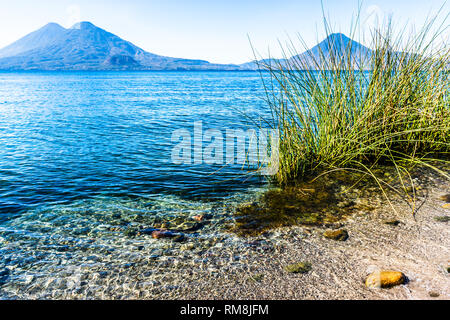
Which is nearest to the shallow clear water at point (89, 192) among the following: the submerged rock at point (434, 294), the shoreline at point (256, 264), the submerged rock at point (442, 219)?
the shoreline at point (256, 264)

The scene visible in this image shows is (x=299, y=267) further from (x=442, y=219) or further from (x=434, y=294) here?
(x=442, y=219)

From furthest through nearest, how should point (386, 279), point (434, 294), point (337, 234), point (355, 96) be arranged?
point (355, 96) → point (337, 234) → point (386, 279) → point (434, 294)

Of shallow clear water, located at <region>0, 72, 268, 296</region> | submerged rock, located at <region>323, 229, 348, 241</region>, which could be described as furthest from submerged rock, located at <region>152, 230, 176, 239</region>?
submerged rock, located at <region>323, 229, 348, 241</region>

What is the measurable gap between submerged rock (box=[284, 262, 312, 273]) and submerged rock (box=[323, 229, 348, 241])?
0.68m

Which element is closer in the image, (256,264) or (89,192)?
(256,264)

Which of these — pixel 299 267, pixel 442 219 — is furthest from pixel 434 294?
pixel 442 219

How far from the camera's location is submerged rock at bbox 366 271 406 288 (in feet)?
8.31

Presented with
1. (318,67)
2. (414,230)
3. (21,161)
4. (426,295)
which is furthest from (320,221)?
(21,161)

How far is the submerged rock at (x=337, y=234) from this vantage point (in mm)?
3467

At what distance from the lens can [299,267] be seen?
2930 mm

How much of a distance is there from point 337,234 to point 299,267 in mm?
890

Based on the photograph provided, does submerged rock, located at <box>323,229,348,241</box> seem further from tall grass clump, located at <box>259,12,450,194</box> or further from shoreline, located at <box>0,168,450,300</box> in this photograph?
tall grass clump, located at <box>259,12,450,194</box>

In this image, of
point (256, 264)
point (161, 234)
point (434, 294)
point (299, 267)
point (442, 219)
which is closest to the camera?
point (434, 294)
